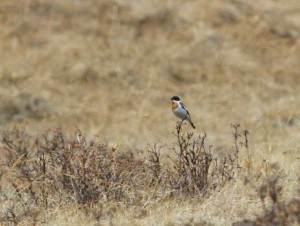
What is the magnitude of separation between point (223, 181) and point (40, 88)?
7.11 metres

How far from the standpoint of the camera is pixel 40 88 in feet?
41.8

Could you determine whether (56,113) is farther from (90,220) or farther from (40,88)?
(90,220)

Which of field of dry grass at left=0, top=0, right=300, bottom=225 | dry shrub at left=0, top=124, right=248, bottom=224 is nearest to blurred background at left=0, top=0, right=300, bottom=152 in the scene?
field of dry grass at left=0, top=0, right=300, bottom=225

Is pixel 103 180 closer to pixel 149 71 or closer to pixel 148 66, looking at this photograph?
pixel 149 71

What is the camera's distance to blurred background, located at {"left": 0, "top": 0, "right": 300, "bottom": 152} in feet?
40.0

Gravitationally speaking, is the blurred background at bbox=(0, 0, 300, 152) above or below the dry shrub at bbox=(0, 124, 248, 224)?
above

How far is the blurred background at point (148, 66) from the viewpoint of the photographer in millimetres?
12188

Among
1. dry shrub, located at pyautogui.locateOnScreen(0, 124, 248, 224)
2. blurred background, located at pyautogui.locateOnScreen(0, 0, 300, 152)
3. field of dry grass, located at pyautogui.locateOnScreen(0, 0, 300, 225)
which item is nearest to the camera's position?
dry shrub, located at pyautogui.locateOnScreen(0, 124, 248, 224)

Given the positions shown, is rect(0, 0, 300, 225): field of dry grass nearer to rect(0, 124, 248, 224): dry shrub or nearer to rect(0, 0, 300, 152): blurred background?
rect(0, 0, 300, 152): blurred background

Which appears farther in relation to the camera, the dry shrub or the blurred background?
the blurred background

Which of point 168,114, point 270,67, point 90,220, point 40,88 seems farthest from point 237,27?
point 90,220

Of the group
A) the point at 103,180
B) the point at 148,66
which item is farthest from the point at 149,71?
the point at 103,180

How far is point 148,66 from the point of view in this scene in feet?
45.0

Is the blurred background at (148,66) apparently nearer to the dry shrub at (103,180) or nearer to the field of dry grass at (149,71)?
the field of dry grass at (149,71)
